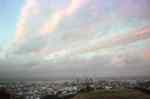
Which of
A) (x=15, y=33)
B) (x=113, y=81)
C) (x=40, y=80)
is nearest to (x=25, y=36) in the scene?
(x=15, y=33)

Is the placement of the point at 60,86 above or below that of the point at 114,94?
above

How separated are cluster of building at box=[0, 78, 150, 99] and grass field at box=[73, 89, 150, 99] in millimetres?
211

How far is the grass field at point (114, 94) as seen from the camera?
563 centimetres

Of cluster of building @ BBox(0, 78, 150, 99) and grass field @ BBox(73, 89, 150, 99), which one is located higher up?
cluster of building @ BBox(0, 78, 150, 99)

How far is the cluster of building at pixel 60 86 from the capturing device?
5.51 m

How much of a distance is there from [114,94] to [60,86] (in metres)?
1.50

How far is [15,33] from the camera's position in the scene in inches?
228

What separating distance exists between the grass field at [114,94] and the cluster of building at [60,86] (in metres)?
0.21

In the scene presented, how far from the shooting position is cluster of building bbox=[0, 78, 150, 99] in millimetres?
5512

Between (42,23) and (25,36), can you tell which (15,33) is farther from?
(42,23)

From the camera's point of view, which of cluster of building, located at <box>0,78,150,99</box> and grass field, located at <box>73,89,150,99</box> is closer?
cluster of building, located at <box>0,78,150,99</box>

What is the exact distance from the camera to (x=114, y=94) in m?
5.75

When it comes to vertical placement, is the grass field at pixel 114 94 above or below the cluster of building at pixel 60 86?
below

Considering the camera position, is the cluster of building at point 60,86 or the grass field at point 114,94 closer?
the cluster of building at point 60,86
